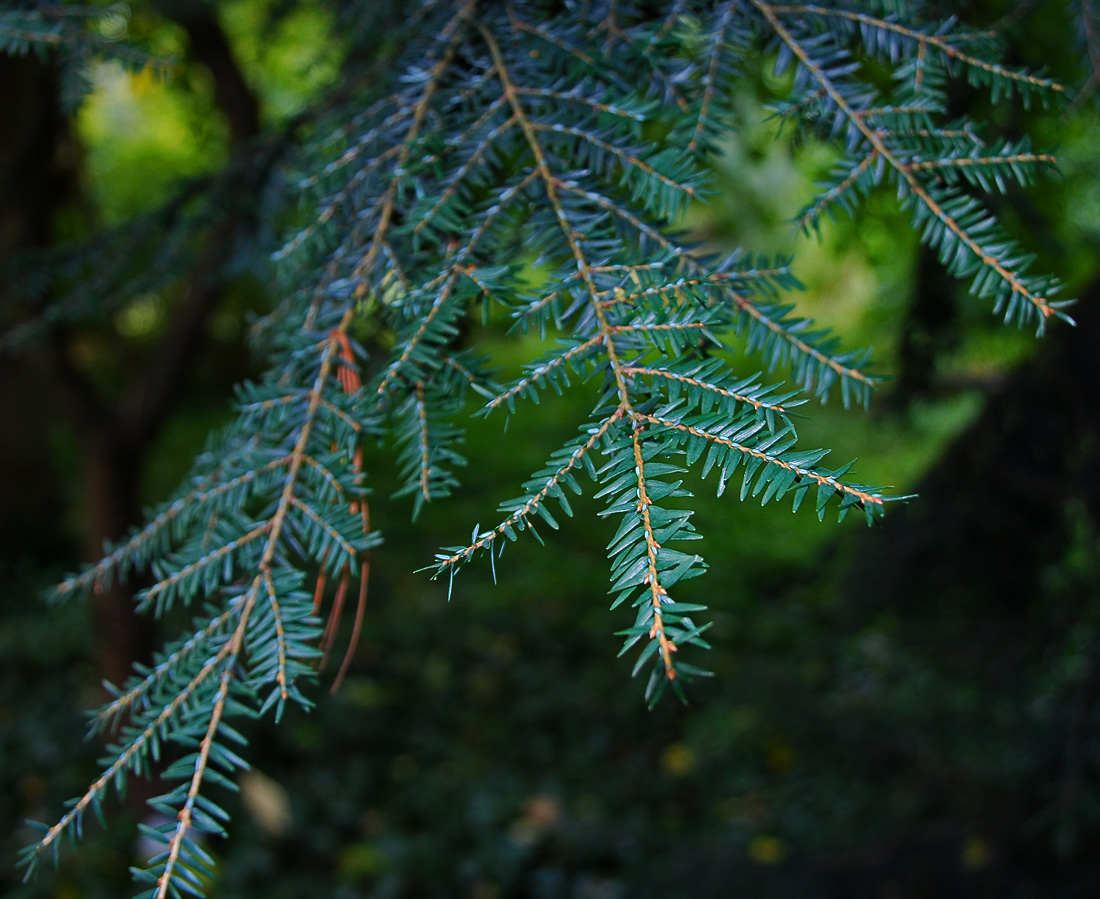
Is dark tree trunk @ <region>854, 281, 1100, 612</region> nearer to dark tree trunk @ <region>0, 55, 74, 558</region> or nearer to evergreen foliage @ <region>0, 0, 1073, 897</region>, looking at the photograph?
evergreen foliage @ <region>0, 0, 1073, 897</region>

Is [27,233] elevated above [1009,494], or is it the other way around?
[27,233]

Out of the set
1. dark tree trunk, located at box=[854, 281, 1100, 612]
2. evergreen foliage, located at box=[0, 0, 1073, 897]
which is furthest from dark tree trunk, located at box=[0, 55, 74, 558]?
dark tree trunk, located at box=[854, 281, 1100, 612]

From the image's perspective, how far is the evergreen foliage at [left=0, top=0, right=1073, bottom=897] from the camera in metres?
0.67

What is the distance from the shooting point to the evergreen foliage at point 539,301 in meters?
0.67

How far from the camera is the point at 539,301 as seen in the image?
765mm

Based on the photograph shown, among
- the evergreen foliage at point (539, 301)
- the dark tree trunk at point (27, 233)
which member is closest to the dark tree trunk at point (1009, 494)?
the evergreen foliage at point (539, 301)

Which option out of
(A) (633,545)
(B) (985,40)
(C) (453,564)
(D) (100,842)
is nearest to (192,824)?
(C) (453,564)

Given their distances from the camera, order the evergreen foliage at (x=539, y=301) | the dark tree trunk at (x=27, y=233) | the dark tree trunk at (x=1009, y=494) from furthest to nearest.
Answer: the dark tree trunk at (x=27, y=233) < the dark tree trunk at (x=1009, y=494) < the evergreen foliage at (x=539, y=301)

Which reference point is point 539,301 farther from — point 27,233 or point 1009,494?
point 27,233

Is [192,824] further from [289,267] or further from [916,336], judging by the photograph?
[916,336]

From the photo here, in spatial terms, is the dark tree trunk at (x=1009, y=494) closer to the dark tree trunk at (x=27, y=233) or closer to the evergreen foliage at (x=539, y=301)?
the evergreen foliage at (x=539, y=301)

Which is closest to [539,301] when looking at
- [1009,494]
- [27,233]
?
[1009,494]

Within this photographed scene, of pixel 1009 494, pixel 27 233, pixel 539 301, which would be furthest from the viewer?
pixel 27 233

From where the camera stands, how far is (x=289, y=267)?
996mm
